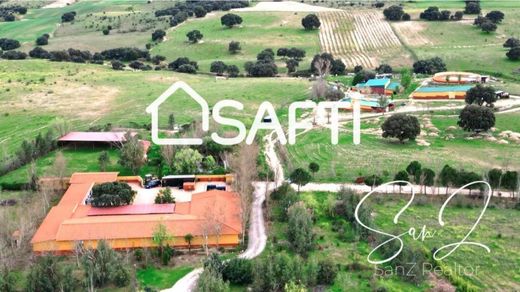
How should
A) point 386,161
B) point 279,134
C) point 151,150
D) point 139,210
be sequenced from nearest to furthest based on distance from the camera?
point 139,210
point 386,161
point 151,150
point 279,134

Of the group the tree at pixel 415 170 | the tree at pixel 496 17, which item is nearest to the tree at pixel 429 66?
the tree at pixel 496 17

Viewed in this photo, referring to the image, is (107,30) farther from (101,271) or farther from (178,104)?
(101,271)

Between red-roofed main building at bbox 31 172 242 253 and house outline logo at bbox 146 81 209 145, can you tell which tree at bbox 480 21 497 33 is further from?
red-roofed main building at bbox 31 172 242 253

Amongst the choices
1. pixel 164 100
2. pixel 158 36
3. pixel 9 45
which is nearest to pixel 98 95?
pixel 164 100

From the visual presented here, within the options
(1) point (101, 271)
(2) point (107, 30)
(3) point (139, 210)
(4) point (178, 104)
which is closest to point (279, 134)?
(4) point (178, 104)

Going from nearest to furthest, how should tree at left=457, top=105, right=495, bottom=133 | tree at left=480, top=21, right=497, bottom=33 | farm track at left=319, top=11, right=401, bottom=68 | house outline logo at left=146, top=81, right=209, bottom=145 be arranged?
house outline logo at left=146, top=81, right=209, bottom=145, tree at left=457, top=105, right=495, bottom=133, farm track at left=319, top=11, right=401, bottom=68, tree at left=480, top=21, right=497, bottom=33

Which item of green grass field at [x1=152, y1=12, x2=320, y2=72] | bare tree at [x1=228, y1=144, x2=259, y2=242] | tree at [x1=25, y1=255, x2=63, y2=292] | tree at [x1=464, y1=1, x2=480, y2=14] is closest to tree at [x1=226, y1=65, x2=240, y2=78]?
green grass field at [x1=152, y1=12, x2=320, y2=72]

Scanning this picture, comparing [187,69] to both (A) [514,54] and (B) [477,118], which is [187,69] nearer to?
(B) [477,118]
